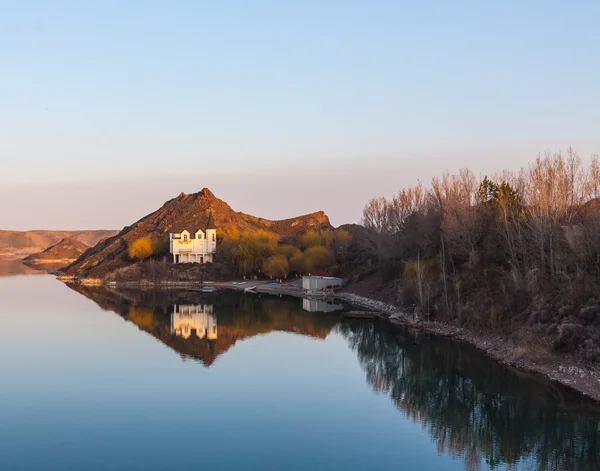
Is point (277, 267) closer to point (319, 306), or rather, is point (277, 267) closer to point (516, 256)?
point (319, 306)

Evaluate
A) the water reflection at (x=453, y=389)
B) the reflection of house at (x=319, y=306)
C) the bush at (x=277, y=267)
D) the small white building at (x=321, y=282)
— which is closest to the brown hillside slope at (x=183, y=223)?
the bush at (x=277, y=267)

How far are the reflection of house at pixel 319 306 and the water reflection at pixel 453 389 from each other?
11.6ft

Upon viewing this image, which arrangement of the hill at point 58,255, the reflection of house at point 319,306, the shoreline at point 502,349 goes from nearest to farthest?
the shoreline at point 502,349, the reflection of house at point 319,306, the hill at point 58,255

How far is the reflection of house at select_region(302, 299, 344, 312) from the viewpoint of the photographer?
55122mm

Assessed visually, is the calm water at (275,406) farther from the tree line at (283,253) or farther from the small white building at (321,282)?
the tree line at (283,253)

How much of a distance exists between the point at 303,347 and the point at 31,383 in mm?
16370

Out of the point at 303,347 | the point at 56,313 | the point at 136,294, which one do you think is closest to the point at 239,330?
the point at 303,347

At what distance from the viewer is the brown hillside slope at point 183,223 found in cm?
10769

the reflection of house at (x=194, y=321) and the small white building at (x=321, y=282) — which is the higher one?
the small white building at (x=321, y=282)

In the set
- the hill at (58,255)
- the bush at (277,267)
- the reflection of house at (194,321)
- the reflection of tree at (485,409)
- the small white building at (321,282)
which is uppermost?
the hill at (58,255)

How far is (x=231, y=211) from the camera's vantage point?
134250mm

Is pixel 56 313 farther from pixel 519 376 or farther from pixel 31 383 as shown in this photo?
pixel 519 376

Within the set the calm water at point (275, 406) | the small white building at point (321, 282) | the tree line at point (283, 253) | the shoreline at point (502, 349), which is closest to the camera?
the calm water at point (275, 406)

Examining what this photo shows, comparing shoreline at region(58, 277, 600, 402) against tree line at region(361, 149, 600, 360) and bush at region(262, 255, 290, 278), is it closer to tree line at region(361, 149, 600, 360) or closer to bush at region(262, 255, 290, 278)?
tree line at region(361, 149, 600, 360)
